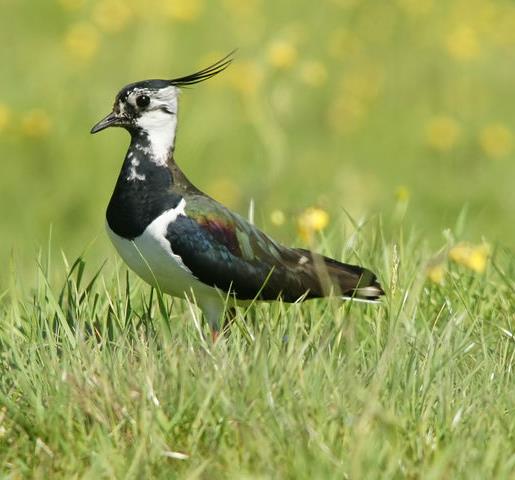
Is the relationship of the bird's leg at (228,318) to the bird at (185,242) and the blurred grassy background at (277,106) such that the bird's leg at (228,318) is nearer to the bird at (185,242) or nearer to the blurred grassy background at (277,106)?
the bird at (185,242)

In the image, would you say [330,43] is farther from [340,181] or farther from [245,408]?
[245,408]

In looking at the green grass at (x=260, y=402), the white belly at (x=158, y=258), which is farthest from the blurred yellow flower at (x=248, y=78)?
the green grass at (x=260, y=402)

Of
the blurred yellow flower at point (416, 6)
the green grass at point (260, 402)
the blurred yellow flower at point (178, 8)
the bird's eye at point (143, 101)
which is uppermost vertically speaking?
the blurred yellow flower at point (178, 8)

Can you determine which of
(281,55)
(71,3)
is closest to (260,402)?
(281,55)

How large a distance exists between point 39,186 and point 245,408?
5448 millimetres

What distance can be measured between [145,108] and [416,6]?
6623 mm

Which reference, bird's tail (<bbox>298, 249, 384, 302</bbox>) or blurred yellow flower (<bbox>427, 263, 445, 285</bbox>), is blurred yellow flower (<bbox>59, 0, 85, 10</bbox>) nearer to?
bird's tail (<bbox>298, 249, 384, 302</bbox>)

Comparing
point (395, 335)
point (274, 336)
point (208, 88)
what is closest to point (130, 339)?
point (274, 336)

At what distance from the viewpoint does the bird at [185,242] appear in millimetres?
4332

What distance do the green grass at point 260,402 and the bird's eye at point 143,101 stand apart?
830 mm

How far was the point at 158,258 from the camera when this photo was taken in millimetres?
4301

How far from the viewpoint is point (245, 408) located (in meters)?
3.37

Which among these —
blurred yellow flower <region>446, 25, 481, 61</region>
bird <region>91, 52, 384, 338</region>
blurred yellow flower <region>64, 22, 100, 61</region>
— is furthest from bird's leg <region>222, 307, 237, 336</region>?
blurred yellow flower <region>446, 25, 481, 61</region>

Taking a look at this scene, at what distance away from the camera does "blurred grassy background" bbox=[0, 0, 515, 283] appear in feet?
27.3
